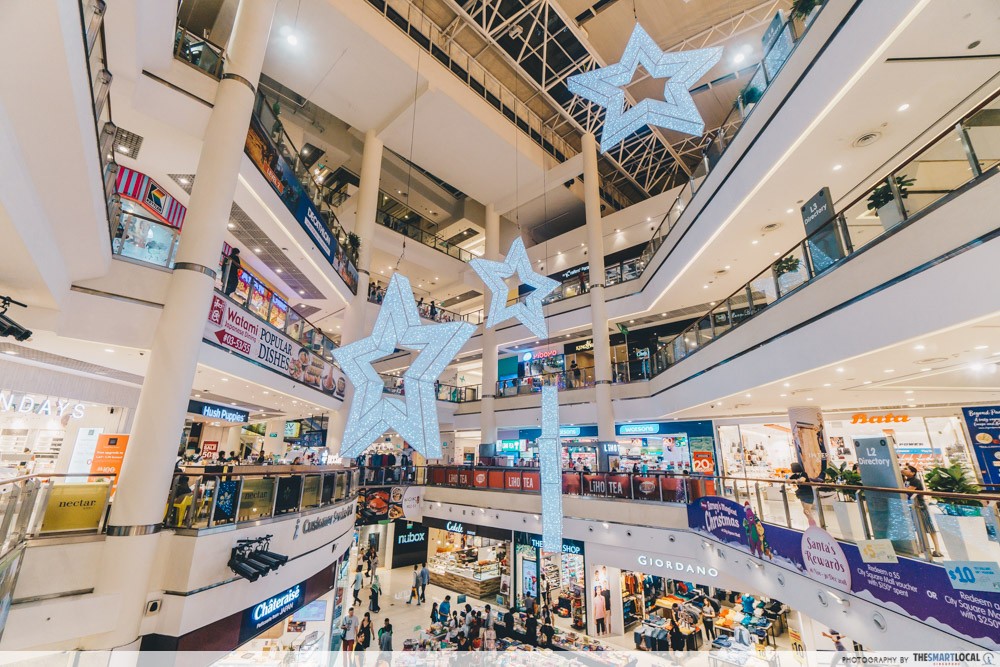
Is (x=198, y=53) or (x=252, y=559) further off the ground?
(x=198, y=53)

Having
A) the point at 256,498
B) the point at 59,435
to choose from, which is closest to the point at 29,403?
the point at 59,435

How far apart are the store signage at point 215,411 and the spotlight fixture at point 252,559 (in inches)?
238

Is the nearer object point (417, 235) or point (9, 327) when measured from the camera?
point (9, 327)

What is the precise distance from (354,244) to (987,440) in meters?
16.8

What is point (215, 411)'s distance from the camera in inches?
458

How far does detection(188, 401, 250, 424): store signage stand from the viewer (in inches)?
433

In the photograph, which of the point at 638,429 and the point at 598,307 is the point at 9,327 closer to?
the point at 598,307

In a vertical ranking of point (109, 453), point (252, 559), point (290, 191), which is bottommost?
point (252, 559)

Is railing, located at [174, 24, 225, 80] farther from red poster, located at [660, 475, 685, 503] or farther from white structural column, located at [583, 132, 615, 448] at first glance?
red poster, located at [660, 475, 685, 503]

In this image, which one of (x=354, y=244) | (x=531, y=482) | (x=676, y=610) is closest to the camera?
(x=676, y=610)

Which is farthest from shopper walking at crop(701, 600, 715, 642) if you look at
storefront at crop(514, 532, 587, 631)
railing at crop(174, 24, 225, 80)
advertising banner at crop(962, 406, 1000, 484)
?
railing at crop(174, 24, 225, 80)

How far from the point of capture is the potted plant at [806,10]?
6781 millimetres

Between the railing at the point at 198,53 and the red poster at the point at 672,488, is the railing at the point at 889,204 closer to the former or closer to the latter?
the red poster at the point at 672,488

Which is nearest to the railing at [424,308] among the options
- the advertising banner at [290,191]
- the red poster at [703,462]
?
the advertising banner at [290,191]
